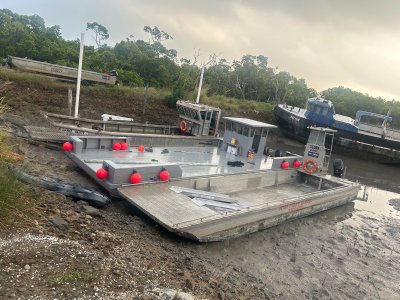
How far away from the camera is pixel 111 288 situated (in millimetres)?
4508

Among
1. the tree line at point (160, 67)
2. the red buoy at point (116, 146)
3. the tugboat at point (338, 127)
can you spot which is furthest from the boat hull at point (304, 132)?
the red buoy at point (116, 146)

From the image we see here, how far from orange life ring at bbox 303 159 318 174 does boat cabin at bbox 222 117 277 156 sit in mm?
1748

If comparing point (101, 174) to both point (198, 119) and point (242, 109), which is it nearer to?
point (198, 119)

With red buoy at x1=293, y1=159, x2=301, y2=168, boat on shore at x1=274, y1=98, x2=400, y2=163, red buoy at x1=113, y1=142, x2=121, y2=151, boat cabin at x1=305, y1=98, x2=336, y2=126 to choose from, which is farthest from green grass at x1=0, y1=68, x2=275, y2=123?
red buoy at x1=293, y1=159, x2=301, y2=168

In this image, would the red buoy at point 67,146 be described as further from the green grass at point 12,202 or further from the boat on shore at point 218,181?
the green grass at point 12,202

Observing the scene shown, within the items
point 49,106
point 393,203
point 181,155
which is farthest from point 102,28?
point 393,203

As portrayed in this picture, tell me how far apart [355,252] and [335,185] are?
14.2 feet

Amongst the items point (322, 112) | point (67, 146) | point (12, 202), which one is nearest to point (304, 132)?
point (322, 112)

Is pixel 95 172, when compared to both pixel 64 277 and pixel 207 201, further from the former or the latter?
pixel 64 277

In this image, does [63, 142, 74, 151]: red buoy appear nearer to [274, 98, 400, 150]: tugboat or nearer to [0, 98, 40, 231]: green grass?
[0, 98, 40, 231]: green grass

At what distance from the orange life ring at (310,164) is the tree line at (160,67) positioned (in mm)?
12521

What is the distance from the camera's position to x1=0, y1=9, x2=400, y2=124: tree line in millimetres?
26172

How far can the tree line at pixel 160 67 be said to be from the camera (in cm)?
2617

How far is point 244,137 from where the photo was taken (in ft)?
46.8
